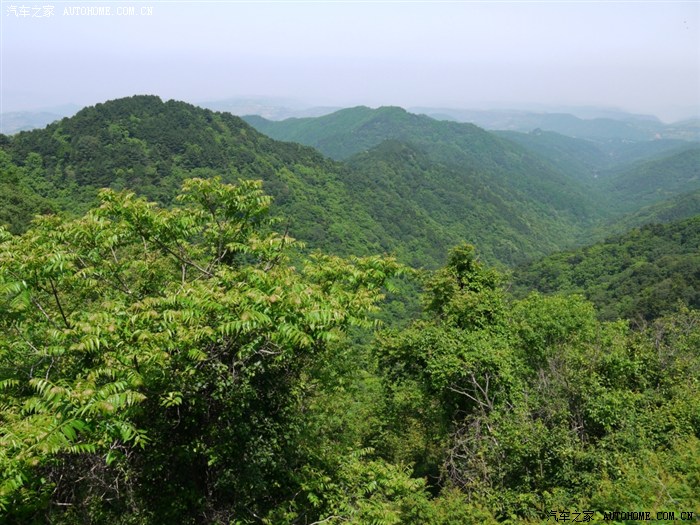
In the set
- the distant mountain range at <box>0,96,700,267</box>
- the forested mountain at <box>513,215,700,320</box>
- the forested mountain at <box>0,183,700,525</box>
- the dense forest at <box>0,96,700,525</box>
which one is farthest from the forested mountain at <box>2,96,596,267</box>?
the forested mountain at <box>0,183,700,525</box>

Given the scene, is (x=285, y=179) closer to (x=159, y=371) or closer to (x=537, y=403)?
(x=537, y=403)

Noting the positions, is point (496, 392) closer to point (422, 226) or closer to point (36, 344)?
point (36, 344)

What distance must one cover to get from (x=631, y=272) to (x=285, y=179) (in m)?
76.4

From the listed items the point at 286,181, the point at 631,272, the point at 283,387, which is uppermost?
the point at 286,181

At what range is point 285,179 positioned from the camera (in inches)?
4250

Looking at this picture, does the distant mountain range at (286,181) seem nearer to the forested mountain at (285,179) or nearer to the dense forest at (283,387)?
the forested mountain at (285,179)

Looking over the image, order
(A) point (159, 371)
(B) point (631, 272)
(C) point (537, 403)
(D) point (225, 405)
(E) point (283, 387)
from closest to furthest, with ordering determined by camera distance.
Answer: (A) point (159, 371) → (D) point (225, 405) → (E) point (283, 387) → (C) point (537, 403) → (B) point (631, 272)

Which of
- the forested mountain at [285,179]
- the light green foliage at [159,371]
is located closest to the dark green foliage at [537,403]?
the light green foliage at [159,371]

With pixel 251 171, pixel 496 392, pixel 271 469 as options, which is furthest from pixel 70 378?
pixel 251 171

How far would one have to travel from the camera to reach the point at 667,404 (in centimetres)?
1146

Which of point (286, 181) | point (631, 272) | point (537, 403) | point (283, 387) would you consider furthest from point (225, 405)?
point (286, 181)

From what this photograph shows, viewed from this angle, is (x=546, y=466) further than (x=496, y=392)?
No

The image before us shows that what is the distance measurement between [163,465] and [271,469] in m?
1.39

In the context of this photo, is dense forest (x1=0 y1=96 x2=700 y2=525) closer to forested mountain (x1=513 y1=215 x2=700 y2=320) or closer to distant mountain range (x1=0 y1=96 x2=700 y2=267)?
distant mountain range (x1=0 y1=96 x2=700 y2=267)
